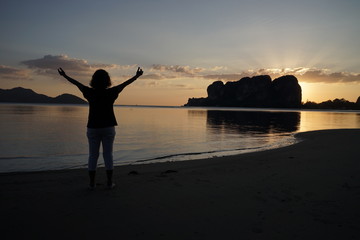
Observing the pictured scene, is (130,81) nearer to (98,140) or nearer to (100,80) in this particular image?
(100,80)

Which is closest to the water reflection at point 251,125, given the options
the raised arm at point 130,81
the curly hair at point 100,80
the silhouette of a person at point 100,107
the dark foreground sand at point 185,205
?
the dark foreground sand at point 185,205

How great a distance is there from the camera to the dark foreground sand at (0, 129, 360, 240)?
391 centimetres

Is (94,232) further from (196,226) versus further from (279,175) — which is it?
(279,175)

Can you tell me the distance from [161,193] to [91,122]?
2.39 meters

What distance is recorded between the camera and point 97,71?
18.7 feet

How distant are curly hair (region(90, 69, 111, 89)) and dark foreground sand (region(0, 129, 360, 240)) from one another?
2.58 meters

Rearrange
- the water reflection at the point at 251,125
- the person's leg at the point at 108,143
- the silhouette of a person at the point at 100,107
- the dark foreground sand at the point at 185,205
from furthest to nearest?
the water reflection at the point at 251,125 → the person's leg at the point at 108,143 → the silhouette of a person at the point at 100,107 → the dark foreground sand at the point at 185,205

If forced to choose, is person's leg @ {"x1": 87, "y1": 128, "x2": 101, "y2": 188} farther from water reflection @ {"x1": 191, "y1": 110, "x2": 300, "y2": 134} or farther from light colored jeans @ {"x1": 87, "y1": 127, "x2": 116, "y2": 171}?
water reflection @ {"x1": 191, "y1": 110, "x2": 300, "y2": 134}

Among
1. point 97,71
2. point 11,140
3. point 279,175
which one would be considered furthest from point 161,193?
point 11,140

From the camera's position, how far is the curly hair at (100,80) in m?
5.64

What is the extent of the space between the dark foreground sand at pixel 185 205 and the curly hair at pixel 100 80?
2577 millimetres

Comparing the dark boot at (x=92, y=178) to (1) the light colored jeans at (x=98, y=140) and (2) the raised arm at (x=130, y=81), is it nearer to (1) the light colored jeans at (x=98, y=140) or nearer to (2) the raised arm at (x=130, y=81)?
(1) the light colored jeans at (x=98, y=140)

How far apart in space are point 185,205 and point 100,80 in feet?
11.4

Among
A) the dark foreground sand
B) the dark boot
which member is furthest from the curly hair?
the dark foreground sand
